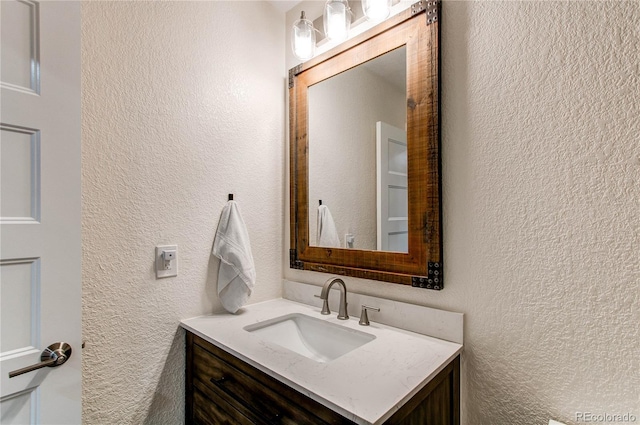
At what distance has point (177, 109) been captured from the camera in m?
1.34

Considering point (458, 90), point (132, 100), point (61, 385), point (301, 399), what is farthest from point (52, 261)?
point (458, 90)

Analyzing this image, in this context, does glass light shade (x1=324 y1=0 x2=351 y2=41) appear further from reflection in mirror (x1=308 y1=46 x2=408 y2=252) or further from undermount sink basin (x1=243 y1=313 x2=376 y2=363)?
undermount sink basin (x1=243 y1=313 x2=376 y2=363)

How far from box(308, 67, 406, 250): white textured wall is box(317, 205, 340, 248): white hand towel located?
0.03 metres

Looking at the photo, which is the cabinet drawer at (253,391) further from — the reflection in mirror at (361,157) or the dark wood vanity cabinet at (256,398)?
the reflection in mirror at (361,157)

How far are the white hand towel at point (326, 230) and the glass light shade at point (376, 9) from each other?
2.74 feet

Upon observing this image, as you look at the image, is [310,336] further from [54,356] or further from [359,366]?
[54,356]

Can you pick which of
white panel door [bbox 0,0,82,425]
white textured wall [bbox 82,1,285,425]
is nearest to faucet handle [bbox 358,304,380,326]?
white textured wall [bbox 82,1,285,425]

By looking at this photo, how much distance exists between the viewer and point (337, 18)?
136cm

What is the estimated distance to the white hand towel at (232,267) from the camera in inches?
56.1

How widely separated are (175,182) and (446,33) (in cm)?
121

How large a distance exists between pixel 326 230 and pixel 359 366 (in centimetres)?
73

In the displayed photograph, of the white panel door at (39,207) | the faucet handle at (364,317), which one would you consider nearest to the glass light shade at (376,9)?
the white panel door at (39,207)

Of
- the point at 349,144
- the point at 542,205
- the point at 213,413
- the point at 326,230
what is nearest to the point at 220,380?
the point at 213,413

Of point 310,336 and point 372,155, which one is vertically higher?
point 372,155
